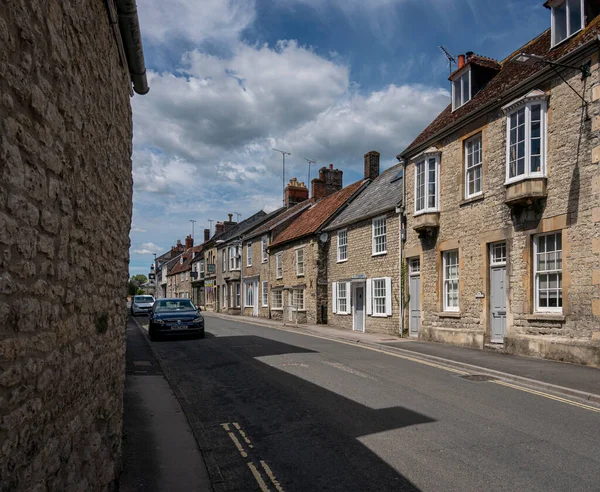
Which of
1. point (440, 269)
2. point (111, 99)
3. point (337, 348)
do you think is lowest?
point (337, 348)

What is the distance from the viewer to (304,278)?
28.4 m

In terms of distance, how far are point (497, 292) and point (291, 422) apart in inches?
388

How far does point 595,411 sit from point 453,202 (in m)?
9.93

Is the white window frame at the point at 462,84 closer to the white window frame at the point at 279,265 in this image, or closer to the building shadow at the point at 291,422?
the building shadow at the point at 291,422

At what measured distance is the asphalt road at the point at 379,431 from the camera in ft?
16.6

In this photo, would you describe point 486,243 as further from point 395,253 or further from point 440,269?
point 395,253

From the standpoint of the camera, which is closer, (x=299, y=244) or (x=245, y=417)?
(x=245, y=417)

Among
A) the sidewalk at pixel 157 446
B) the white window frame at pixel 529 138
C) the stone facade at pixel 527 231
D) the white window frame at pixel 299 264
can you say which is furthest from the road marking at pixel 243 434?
the white window frame at pixel 299 264

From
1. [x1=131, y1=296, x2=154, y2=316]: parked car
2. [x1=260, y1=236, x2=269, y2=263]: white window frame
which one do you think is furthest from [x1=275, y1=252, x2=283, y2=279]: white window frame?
[x1=131, y1=296, x2=154, y2=316]: parked car

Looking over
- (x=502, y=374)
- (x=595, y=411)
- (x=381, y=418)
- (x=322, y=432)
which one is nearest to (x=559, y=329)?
(x=502, y=374)

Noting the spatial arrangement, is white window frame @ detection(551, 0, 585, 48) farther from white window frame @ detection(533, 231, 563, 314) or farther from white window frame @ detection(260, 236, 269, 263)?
white window frame @ detection(260, 236, 269, 263)

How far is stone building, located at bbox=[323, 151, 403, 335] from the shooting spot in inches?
801

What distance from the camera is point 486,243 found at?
49.7 ft

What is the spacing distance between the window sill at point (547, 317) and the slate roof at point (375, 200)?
25.8ft
